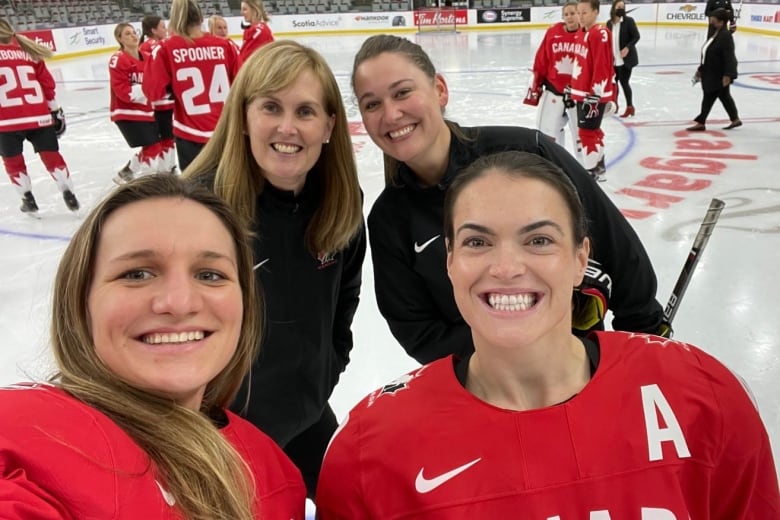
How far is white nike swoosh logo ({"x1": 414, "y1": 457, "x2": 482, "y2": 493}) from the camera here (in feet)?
3.36

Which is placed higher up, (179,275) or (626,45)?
(626,45)

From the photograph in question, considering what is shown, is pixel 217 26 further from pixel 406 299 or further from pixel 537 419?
pixel 537 419

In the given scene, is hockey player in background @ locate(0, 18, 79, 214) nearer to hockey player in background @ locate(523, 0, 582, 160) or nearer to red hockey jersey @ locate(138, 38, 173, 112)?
red hockey jersey @ locate(138, 38, 173, 112)

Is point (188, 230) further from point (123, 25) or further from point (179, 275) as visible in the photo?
point (123, 25)

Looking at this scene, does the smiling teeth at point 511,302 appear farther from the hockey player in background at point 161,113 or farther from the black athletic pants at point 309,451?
the hockey player in background at point 161,113

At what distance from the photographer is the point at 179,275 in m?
0.97

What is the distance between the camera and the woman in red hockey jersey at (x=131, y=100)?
570 centimetres

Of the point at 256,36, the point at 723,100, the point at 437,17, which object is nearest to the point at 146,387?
the point at 256,36

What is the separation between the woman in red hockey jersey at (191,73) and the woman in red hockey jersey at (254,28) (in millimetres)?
2296

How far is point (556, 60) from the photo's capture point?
5430 millimetres

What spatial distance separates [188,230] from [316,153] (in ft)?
2.32

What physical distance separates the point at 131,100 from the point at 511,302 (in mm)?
5603

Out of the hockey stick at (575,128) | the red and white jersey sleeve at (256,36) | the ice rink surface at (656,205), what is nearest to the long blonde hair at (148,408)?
the ice rink surface at (656,205)

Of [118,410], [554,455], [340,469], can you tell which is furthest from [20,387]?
[554,455]
